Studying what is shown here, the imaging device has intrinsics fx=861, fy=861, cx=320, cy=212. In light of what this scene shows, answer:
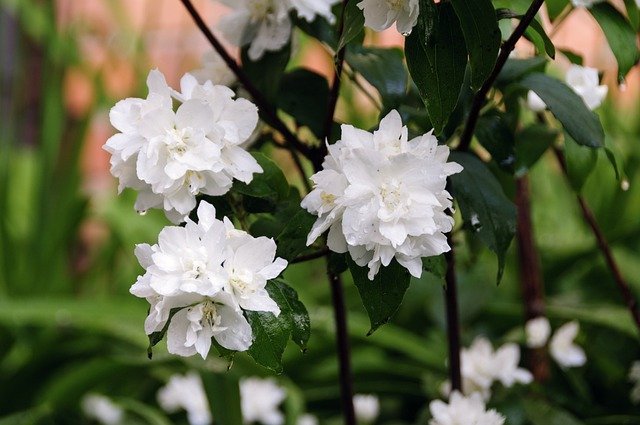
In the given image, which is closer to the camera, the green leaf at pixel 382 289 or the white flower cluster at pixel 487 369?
the green leaf at pixel 382 289

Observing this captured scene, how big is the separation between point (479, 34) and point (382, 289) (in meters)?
0.17

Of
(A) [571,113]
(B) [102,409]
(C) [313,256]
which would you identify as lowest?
(B) [102,409]

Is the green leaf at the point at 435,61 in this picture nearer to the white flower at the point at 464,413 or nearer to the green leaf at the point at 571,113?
the green leaf at the point at 571,113

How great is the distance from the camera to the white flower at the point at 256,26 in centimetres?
70

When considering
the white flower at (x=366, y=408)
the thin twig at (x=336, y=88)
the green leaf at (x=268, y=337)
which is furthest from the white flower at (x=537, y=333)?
the green leaf at (x=268, y=337)

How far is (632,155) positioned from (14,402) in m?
1.19

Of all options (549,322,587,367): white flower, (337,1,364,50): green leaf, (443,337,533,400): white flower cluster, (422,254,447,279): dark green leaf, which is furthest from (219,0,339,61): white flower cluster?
(549,322,587,367): white flower

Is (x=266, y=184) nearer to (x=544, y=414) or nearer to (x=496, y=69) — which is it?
(x=496, y=69)

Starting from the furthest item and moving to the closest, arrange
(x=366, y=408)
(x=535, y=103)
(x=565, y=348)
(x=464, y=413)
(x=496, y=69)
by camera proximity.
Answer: (x=366, y=408), (x=565, y=348), (x=535, y=103), (x=464, y=413), (x=496, y=69)

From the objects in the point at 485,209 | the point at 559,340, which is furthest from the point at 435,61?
the point at 559,340

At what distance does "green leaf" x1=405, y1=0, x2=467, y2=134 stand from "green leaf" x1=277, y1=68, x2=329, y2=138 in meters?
0.19

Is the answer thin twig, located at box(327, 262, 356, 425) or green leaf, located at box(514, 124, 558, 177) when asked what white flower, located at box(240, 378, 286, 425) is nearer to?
thin twig, located at box(327, 262, 356, 425)

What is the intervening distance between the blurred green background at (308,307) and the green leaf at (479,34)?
37 centimetres

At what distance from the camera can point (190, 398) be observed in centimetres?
111
